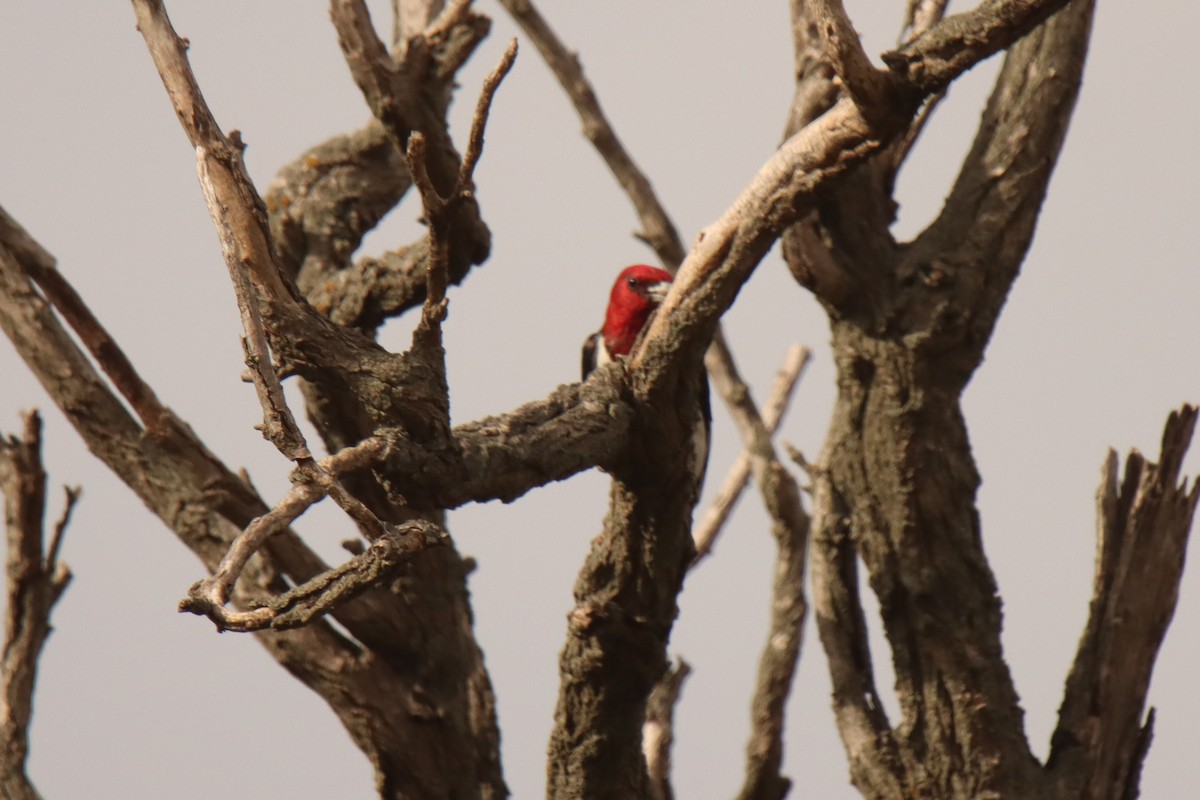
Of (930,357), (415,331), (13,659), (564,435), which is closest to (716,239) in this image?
(564,435)

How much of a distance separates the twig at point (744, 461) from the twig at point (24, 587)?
6.41ft

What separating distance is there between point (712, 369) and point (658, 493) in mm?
1619

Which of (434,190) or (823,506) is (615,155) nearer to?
(823,506)

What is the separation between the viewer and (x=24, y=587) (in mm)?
3781

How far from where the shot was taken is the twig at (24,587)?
12.2 ft

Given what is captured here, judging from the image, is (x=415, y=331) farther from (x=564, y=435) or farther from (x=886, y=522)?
(x=886, y=522)

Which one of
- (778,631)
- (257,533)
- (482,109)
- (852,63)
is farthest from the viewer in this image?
(778,631)

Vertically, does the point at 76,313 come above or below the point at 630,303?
below

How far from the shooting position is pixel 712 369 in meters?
4.62

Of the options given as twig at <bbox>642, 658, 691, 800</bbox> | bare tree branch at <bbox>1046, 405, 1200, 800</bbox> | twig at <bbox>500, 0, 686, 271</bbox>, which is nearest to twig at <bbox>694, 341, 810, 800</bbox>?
twig at <bbox>642, 658, 691, 800</bbox>

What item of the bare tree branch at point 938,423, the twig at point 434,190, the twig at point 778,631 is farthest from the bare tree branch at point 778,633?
the twig at point 434,190

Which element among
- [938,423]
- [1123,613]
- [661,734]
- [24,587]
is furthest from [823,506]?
[24,587]

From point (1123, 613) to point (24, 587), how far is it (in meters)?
2.85

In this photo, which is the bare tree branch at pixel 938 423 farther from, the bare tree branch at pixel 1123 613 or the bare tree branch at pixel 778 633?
the bare tree branch at pixel 778 633
